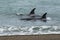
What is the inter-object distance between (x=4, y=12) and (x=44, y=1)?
157 centimetres

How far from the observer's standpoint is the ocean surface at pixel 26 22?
302 cm

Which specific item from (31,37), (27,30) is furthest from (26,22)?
(31,37)

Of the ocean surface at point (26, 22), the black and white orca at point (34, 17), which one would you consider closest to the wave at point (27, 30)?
the ocean surface at point (26, 22)

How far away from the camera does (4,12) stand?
4.57 meters

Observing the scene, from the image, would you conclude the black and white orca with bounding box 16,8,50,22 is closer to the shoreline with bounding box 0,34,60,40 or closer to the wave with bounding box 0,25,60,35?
Result: the wave with bounding box 0,25,60,35

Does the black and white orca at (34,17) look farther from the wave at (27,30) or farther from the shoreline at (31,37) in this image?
the shoreline at (31,37)

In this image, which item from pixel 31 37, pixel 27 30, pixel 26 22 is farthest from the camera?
pixel 26 22

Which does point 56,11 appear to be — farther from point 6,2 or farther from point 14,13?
point 6,2

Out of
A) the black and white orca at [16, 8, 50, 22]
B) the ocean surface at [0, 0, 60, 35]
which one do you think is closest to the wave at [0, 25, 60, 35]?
the ocean surface at [0, 0, 60, 35]

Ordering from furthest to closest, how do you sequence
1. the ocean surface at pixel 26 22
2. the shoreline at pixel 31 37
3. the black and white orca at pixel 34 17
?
the black and white orca at pixel 34 17 → the ocean surface at pixel 26 22 → the shoreline at pixel 31 37

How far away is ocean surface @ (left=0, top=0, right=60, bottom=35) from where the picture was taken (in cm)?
302

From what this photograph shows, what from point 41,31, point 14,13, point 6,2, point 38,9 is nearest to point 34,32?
point 41,31

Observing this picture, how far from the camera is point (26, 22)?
3.86 metres

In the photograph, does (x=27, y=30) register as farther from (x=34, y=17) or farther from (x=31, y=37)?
(x=34, y=17)
